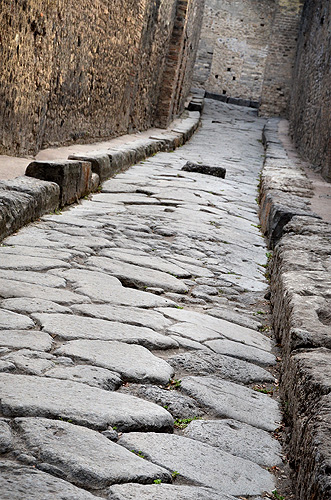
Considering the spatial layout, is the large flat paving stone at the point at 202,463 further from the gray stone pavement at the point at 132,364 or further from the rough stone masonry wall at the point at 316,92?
the rough stone masonry wall at the point at 316,92

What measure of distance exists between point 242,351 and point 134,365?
642 millimetres

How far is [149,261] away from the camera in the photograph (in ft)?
12.7

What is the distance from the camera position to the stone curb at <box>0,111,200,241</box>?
3.92 meters

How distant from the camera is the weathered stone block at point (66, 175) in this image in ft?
15.6

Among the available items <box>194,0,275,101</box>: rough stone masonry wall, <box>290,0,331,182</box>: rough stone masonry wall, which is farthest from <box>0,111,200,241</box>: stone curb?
<box>194,0,275,101</box>: rough stone masonry wall

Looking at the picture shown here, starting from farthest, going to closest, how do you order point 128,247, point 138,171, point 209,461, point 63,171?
point 138,171 → point 63,171 → point 128,247 → point 209,461

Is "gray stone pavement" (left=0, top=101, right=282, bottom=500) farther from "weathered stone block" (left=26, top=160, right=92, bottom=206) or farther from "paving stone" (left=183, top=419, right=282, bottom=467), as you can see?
"weathered stone block" (left=26, top=160, right=92, bottom=206)

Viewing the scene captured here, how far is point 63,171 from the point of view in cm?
486

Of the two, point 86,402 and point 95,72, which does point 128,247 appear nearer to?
point 86,402

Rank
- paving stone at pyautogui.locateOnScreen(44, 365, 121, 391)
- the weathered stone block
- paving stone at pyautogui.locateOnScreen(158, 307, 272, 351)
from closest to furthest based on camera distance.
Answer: paving stone at pyautogui.locateOnScreen(44, 365, 121, 391), paving stone at pyautogui.locateOnScreen(158, 307, 272, 351), the weathered stone block

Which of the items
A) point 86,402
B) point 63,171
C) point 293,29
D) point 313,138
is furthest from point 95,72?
point 293,29

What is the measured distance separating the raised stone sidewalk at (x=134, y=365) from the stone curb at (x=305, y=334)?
9cm

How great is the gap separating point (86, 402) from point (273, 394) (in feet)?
2.91

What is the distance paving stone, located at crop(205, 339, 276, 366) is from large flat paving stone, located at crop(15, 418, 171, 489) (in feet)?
3.47
